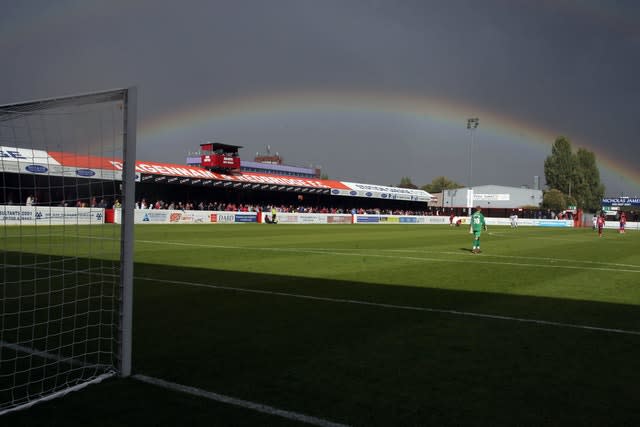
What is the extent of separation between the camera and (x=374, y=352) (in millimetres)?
6098

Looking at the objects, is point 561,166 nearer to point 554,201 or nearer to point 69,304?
point 554,201

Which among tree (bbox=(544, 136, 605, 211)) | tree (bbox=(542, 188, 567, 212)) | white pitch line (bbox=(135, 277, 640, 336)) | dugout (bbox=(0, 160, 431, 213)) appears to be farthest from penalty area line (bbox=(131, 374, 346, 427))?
tree (bbox=(544, 136, 605, 211))

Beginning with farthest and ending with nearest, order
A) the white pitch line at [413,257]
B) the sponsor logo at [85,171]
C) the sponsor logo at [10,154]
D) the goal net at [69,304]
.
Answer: the white pitch line at [413,257] < the sponsor logo at [85,171] < the sponsor logo at [10,154] < the goal net at [69,304]

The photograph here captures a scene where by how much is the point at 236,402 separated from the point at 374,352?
2.16 meters

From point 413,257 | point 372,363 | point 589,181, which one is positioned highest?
point 589,181

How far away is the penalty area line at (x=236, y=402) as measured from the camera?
160 inches

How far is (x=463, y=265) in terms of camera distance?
1622 centimetres

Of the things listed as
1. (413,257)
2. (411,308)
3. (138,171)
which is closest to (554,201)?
(138,171)

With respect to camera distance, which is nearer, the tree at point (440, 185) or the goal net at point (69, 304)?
the goal net at point (69, 304)

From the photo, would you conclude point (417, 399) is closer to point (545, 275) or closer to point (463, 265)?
point (545, 275)

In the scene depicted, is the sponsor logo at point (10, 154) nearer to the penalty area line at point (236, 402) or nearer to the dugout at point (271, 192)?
the penalty area line at point (236, 402)

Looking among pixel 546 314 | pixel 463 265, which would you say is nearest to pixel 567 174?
pixel 463 265

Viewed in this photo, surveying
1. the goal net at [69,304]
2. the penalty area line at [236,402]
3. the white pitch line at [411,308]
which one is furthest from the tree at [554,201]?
the penalty area line at [236,402]

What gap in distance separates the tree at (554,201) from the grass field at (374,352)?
8713 cm
